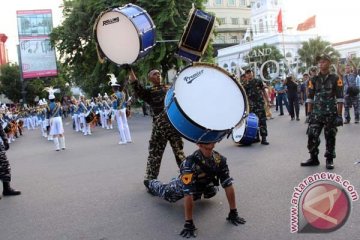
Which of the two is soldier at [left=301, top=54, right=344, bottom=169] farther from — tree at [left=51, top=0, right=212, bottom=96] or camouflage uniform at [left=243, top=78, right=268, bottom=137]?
tree at [left=51, top=0, right=212, bottom=96]

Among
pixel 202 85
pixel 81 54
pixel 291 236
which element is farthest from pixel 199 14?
pixel 81 54

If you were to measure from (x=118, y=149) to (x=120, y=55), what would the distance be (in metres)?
6.55

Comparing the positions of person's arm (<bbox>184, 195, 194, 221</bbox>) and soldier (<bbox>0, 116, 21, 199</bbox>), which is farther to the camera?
soldier (<bbox>0, 116, 21, 199</bbox>)

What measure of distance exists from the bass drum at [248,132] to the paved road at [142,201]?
0.79 feet

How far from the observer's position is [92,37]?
2130cm

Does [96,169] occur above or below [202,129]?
below

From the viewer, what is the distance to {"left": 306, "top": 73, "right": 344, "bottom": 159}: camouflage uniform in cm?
686

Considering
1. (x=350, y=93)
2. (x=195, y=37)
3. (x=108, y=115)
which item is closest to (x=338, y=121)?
(x=195, y=37)

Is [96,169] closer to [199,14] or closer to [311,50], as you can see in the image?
[199,14]

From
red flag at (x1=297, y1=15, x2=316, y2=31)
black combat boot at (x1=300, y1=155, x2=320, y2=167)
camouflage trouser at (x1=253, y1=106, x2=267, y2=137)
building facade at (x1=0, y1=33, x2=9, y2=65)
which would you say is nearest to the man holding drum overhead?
black combat boot at (x1=300, y1=155, x2=320, y2=167)

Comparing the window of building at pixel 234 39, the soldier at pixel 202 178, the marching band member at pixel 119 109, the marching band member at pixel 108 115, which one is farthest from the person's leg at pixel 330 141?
the window of building at pixel 234 39

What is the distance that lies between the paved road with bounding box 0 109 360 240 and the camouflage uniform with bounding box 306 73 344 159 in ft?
1.56

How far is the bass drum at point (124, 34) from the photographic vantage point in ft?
18.7

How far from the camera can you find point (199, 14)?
5.95m
